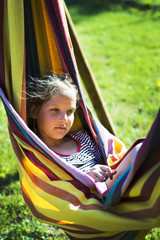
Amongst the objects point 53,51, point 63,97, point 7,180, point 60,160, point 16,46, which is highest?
point 16,46

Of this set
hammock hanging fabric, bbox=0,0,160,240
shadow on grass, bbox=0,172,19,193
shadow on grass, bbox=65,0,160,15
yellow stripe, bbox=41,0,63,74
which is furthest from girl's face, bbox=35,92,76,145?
shadow on grass, bbox=65,0,160,15

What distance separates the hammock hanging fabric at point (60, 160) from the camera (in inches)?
60.5

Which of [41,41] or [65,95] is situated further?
[41,41]

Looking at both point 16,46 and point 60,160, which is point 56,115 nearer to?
point 60,160

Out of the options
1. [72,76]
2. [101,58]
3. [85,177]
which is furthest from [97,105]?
[101,58]

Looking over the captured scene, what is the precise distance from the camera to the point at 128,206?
1596 millimetres

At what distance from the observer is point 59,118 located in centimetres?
209

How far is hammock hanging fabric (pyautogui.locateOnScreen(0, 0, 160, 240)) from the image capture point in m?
1.54

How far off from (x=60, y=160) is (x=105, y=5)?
832cm

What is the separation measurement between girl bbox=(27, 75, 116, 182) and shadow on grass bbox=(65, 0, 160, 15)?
22.4 feet

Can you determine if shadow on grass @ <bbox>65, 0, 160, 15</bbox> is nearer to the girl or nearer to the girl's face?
the girl

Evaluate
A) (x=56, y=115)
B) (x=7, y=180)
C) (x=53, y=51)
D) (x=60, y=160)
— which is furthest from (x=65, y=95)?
(x=7, y=180)

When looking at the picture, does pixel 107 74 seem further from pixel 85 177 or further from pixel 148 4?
pixel 148 4

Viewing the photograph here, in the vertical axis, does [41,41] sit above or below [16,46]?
below
